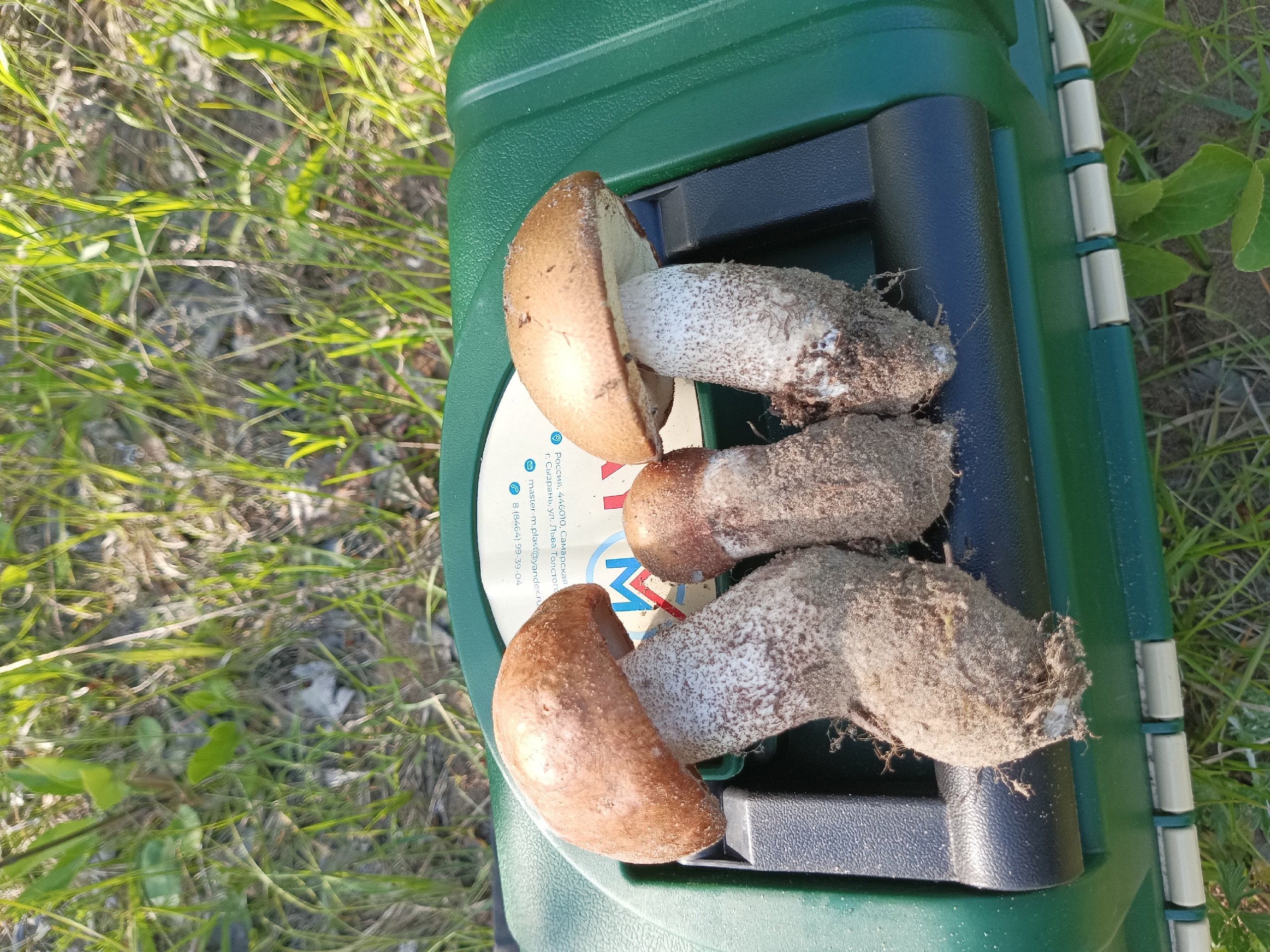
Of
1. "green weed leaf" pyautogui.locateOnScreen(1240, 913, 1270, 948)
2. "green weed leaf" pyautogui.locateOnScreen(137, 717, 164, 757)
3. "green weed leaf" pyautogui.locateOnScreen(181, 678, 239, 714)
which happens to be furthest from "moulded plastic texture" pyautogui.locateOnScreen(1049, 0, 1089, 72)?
"green weed leaf" pyautogui.locateOnScreen(137, 717, 164, 757)

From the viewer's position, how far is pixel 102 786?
189 centimetres

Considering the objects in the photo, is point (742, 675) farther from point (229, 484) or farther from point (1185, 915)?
point (229, 484)

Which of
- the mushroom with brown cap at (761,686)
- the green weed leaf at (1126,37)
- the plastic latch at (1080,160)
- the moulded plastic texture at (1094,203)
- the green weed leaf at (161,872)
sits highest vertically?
the green weed leaf at (1126,37)

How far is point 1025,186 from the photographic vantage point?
44.5 inches

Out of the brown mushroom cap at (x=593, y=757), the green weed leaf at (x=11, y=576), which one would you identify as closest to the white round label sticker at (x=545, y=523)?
the brown mushroom cap at (x=593, y=757)

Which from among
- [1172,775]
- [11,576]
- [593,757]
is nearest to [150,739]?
[11,576]

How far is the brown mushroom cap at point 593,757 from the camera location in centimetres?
89

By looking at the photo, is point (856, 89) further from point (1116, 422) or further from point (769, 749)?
point (769, 749)

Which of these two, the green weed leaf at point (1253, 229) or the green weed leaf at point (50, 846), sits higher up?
the green weed leaf at point (1253, 229)

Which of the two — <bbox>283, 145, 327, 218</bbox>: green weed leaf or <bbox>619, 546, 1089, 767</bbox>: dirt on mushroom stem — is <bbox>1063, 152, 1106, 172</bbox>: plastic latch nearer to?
<bbox>619, 546, 1089, 767</bbox>: dirt on mushroom stem

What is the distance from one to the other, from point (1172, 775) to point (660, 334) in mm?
967

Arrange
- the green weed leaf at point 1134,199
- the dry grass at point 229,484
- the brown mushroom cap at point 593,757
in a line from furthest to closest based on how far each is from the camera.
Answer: the dry grass at point 229,484 < the green weed leaf at point 1134,199 < the brown mushroom cap at point 593,757

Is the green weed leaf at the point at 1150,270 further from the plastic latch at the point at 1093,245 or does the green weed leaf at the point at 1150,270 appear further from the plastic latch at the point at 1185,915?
the plastic latch at the point at 1185,915

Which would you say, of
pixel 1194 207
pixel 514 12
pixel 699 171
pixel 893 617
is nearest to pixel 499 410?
pixel 699 171
